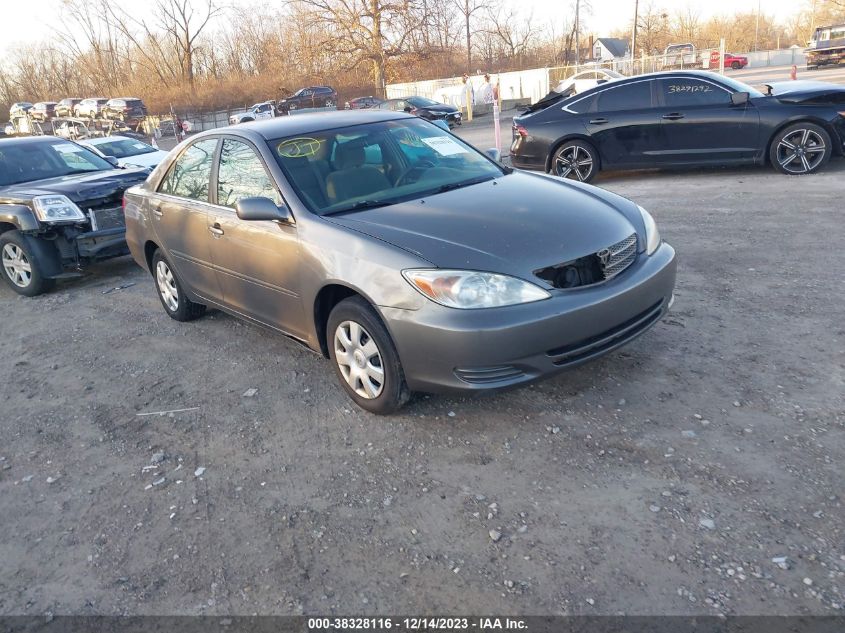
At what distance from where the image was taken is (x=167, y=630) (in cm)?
254

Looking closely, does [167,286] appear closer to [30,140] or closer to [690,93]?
[30,140]

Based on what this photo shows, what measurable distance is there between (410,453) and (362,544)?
2.34 feet

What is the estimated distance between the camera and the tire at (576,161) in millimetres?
10039

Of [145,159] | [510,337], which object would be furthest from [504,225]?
[145,159]

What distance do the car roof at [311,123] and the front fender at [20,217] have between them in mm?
2988

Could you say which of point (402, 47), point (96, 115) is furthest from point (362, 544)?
point (402, 47)

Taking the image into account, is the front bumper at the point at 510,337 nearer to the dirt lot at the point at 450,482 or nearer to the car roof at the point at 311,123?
the dirt lot at the point at 450,482

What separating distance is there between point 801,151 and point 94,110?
4305 centimetres

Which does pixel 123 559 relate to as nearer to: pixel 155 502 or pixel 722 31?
pixel 155 502

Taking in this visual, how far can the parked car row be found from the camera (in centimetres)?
3997

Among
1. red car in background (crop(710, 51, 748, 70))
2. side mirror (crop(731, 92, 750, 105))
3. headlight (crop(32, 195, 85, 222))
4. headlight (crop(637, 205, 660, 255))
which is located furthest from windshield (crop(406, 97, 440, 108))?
red car in background (crop(710, 51, 748, 70))

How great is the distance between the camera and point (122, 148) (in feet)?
44.9

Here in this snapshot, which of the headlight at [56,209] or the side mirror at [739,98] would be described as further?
the side mirror at [739,98]

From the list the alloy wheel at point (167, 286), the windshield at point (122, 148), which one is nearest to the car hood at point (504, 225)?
the alloy wheel at point (167, 286)
